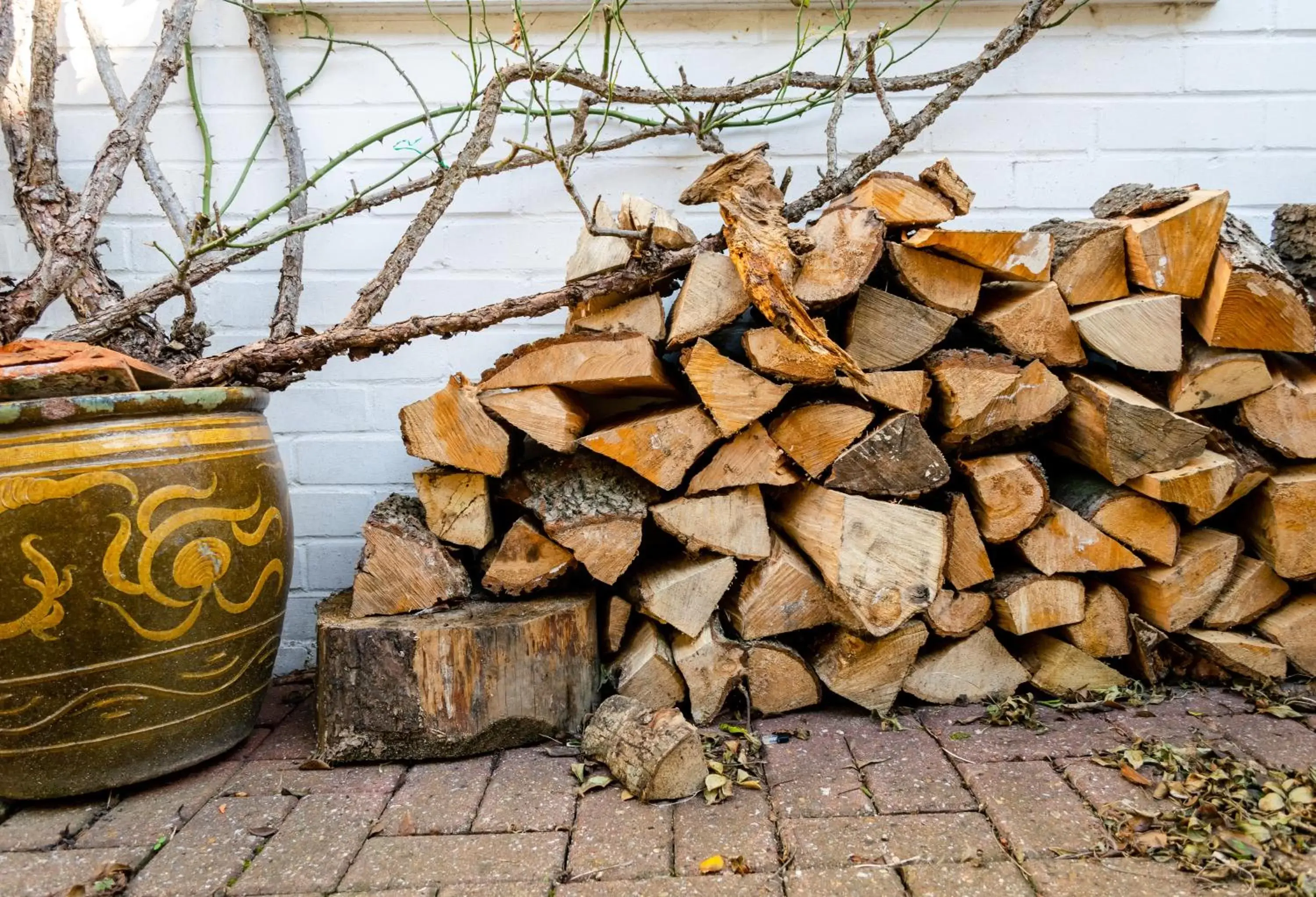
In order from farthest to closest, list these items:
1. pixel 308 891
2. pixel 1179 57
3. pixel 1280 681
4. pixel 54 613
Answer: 1. pixel 1179 57
2. pixel 1280 681
3. pixel 54 613
4. pixel 308 891

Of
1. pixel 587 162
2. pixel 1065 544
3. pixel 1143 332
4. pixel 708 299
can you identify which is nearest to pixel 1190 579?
pixel 1065 544

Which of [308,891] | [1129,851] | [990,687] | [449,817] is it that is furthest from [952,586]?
[308,891]

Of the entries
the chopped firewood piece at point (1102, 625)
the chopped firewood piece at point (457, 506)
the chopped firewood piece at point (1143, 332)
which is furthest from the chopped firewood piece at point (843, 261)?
the chopped firewood piece at point (1102, 625)

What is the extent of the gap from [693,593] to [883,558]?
361mm

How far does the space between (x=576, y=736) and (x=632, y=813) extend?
29 centimetres

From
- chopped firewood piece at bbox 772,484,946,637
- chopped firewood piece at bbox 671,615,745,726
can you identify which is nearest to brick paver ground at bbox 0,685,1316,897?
chopped firewood piece at bbox 671,615,745,726

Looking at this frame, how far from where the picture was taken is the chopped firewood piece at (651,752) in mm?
Result: 1397

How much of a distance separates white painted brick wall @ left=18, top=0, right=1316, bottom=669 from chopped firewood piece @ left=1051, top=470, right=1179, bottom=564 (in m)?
0.72

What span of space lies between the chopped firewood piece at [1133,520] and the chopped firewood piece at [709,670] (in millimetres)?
744

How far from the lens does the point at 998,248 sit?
5.08 ft

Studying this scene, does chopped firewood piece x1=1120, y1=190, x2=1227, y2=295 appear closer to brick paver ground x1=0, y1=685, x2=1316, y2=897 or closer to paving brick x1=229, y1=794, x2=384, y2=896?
brick paver ground x1=0, y1=685, x2=1316, y2=897

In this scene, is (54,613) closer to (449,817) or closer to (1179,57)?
(449,817)

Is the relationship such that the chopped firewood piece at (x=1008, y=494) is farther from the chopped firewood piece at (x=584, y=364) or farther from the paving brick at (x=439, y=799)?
the paving brick at (x=439, y=799)

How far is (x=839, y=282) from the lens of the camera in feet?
4.99
